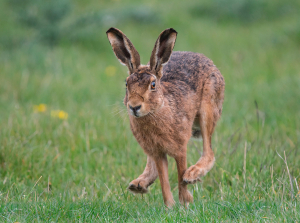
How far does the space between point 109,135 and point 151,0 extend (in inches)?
381

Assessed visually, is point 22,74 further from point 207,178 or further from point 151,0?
point 151,0

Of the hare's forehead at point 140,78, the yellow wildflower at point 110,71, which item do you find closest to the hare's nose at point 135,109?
the hare's forehead at point 140,78

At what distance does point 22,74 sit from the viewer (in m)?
8.48

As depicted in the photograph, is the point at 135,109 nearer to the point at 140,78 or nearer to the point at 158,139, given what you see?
the point at 140,78

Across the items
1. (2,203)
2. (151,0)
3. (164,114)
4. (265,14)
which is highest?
(151,0)

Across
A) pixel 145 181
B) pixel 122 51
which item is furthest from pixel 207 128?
pixel 122 51

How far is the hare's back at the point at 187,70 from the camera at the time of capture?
4.61m

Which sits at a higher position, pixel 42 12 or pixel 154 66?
pixel 42 12

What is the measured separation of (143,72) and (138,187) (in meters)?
1.15

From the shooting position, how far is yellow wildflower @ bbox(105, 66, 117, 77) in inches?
375

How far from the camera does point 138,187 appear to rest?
169 inches

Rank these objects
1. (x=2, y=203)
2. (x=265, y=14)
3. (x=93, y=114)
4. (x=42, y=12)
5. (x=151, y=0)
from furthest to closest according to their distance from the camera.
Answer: (x=151, y=0)
(x=265, y=14)
(x=42, y=12)
(x=93, y=114)
(x=2, y=203)

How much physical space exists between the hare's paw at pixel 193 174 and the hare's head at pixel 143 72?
752 mm

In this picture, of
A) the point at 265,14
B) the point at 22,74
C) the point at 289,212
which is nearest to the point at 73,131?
the point at 22,74
